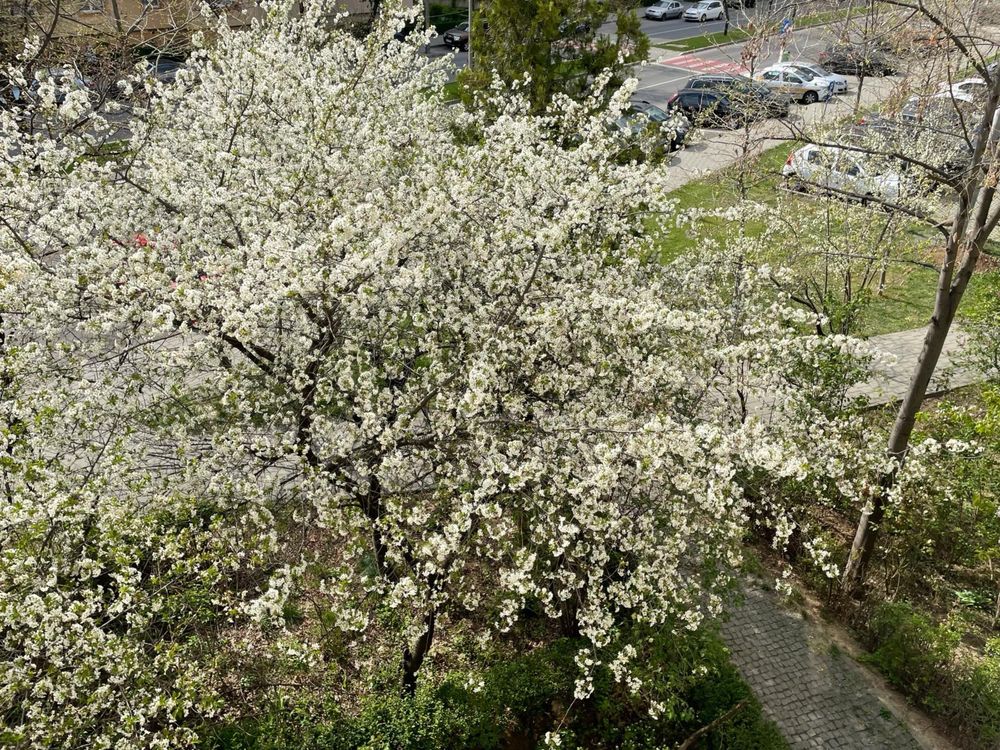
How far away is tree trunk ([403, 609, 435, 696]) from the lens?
7.35 m

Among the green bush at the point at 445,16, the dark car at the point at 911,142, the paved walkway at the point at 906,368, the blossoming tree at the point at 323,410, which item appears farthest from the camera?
the green bush at the point at 445,16

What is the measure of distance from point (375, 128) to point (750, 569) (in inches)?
285

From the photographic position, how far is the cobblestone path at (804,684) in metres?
8.03

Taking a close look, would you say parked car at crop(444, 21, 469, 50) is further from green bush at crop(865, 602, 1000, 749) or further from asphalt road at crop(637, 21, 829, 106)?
green bush at crop(865, 602, 1000, 749)

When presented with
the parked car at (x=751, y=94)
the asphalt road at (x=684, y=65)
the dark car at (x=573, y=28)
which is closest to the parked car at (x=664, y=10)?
the asphalt road at (x=684, y=65)

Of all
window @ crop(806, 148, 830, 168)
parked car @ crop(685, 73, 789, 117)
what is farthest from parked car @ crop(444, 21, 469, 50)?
window @ crop(806, 148, 830, 168)

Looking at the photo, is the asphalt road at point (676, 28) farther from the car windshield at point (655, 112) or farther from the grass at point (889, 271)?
the grass at point (889, 271)

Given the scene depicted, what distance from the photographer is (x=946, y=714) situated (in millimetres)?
8203

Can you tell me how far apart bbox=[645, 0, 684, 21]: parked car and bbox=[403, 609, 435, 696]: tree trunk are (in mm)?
45041

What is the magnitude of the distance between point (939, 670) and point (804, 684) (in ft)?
5.01

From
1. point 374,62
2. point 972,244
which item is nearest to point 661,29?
point 374,62

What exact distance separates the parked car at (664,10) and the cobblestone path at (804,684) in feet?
140

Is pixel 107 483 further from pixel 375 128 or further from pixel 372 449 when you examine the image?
pixel 375 128

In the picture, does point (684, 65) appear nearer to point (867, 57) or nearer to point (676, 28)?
point (676, 28)
